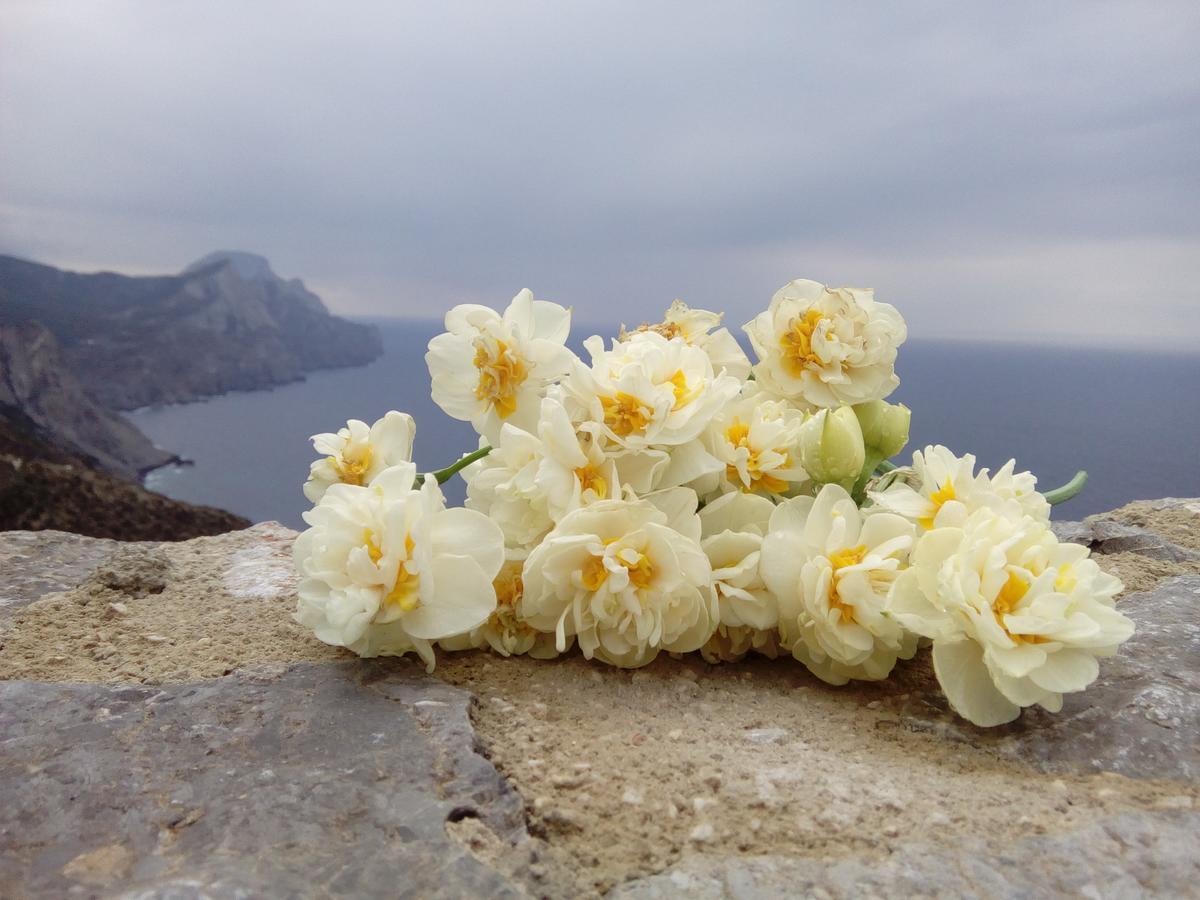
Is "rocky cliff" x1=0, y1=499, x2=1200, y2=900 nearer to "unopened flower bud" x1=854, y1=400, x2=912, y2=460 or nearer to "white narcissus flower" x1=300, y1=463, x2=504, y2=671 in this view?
"white narcissus flower" x1=300, y1=463, x2=504, y2=671

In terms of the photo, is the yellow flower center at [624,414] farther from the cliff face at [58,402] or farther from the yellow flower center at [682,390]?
the cliff face at [58,402]

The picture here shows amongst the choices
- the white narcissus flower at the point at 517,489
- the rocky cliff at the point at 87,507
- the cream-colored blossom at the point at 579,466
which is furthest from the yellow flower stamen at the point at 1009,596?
the rocky cliff at the point at 87,507

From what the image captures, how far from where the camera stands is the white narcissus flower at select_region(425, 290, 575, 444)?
71.3 inches

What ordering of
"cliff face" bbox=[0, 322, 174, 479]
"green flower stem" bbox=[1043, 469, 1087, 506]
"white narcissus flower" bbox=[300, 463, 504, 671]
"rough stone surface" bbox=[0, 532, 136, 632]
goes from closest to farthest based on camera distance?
1. "white narcissus flower" bbox=[300, 463, 504, 671]
2. "green flower stem" bbox=[1043, 469, 1087, 506]
3. "rough stone surface" bbox=[0, 532, 136, 632]
4. "cliff face" bbox=[0, 322, 174, 479]

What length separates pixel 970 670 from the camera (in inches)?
59.4

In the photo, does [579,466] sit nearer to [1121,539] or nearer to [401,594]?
[401,594]

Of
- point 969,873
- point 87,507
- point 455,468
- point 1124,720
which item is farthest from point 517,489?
point 87,507

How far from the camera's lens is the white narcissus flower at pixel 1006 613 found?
1.40 m

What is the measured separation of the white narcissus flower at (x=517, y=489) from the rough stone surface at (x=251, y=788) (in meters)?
0.33

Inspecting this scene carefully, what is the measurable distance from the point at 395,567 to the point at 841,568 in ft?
2.60

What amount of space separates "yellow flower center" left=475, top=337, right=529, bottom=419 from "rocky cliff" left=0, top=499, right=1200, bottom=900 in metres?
0.53

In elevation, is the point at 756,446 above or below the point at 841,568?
above

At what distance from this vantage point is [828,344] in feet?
6.08

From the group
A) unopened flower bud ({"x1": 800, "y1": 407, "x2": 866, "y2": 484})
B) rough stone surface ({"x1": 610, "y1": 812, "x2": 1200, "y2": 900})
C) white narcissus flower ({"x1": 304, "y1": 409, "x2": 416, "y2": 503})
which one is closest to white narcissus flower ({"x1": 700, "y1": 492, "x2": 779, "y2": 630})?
unopened flower bud ({"x1": 800, "y1": 407, "x2": 866, "y2": 484})
